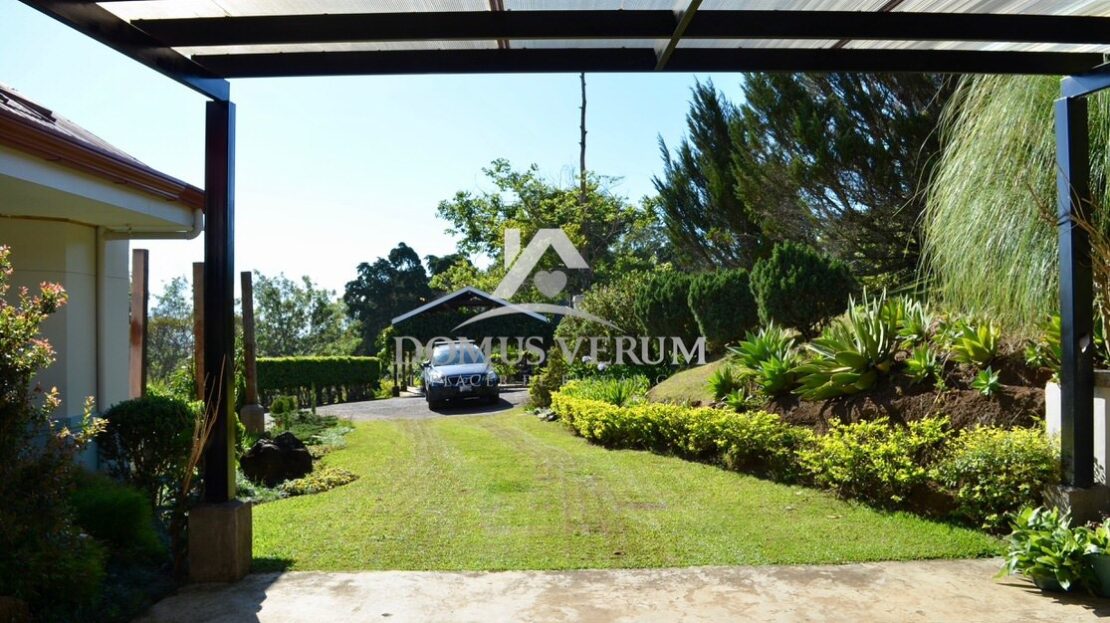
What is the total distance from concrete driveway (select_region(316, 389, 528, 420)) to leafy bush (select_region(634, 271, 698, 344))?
3556 millimetres

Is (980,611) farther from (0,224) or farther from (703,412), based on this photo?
(0,224)

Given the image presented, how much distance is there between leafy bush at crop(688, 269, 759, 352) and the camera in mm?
13875

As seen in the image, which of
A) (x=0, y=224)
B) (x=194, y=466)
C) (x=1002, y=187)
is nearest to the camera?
(x=194, y=466)

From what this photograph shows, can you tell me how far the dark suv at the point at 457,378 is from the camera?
15.9 metres

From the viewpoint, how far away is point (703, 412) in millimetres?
8836

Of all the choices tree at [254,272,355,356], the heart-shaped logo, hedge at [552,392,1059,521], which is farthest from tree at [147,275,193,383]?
hedge at [552,392,1059,521]

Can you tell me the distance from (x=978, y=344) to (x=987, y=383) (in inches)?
17.9

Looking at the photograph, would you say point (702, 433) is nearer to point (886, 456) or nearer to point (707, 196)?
point (886, 456)

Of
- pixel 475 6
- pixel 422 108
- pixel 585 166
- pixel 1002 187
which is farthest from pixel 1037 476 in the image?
pixel 585 166

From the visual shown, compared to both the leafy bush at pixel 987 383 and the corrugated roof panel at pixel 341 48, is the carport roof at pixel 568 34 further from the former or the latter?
the leafy bush at pixel 987 383

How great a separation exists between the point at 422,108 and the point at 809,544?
61.9 feet

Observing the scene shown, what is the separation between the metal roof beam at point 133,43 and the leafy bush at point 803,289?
8.93m

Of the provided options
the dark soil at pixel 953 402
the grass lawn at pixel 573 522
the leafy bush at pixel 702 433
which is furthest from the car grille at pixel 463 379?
the dark soil at pixel 953 402

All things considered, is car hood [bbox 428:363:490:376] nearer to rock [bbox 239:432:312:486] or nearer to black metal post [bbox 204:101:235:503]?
rock [bbox 239:432:312:486]
